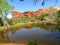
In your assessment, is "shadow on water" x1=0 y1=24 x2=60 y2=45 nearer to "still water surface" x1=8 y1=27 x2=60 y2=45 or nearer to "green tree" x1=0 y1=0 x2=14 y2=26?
"still water surface" x1=8 y1=27 x2=60 y2=45

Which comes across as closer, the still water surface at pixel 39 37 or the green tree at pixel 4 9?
the still water surface at pixel 39 37

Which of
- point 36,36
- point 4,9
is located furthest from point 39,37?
point 4,9

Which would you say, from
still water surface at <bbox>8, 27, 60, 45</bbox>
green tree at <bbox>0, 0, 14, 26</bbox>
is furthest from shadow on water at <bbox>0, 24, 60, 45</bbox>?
green tree at <bbox>0, 0, 14, 26</bbox>

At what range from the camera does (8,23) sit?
19031mm

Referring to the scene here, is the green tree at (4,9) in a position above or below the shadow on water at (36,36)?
above

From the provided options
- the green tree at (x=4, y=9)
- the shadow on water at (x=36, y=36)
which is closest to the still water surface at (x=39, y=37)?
the shadow on water at (x=36, y=36)

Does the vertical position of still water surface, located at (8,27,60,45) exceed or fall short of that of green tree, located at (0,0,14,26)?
it falls short

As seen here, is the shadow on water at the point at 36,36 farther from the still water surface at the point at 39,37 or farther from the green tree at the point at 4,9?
the green tree at the point at 4,9

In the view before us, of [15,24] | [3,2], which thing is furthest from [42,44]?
[15,24]

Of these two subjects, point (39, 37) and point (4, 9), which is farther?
point (4, 9)

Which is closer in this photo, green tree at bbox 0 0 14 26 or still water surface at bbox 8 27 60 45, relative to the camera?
Answer: still water surface at bbox 8 27 60 45

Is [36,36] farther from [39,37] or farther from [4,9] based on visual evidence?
[4,9]

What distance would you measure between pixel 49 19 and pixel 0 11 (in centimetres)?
1151

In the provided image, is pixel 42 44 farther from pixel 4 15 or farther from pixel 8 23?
pixel 8 23
